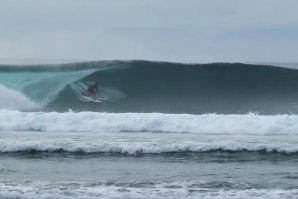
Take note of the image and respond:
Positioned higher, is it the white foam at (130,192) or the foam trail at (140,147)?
the foam trail at (140,147)

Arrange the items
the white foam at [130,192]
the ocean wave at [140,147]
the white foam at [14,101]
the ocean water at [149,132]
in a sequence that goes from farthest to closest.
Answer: the white foam at [14,101] → the ocean wave at [140,147] → the ocean water at [149,132] → the white foam at [130,192]

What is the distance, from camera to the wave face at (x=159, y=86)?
2238 centimetres

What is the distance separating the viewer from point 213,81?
25.1 m

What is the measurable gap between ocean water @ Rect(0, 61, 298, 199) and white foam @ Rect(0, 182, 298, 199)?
0.01 metres

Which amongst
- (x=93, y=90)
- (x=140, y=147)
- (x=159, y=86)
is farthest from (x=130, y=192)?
(x=159, y=86)

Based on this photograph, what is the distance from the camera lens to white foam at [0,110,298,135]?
1738 centimetres

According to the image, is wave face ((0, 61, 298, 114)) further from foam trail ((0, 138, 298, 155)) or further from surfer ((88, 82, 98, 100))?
foam trail ((0, 138, 298, 155))

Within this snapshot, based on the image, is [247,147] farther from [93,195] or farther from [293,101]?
[293,101]

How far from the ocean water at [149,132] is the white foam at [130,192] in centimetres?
1

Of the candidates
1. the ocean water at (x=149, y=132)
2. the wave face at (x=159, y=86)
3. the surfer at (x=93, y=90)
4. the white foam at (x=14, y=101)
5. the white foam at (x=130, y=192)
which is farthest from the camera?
the surfer at (x=93, y=90)

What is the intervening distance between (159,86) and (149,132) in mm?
7615

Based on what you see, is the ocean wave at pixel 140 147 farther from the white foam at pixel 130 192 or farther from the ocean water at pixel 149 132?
the white foam at pixel 130 192

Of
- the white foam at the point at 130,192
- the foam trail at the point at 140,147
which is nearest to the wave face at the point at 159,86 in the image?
the foam trail at the point at 140,147

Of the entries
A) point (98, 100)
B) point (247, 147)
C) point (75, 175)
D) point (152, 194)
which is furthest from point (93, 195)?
point (98, 100)
